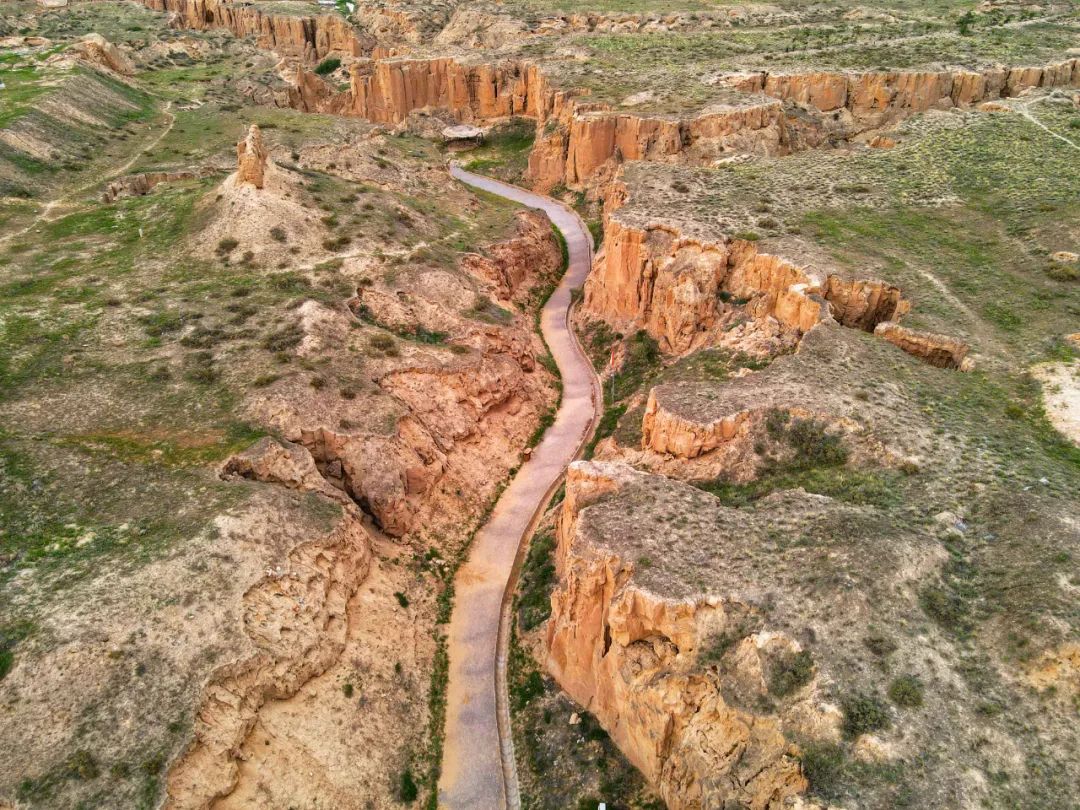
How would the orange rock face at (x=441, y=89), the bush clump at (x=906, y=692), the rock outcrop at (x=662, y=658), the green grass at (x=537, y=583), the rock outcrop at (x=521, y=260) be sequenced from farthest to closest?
1. the orange rock face at (x=441, y=89)
2. the rock outcrop at (x=521, y=260)
3. the green grass at (x=537, y=583)
4. the rock outcrop at (x=662, y=658)
5. the bush clump at (x=906, y=692)

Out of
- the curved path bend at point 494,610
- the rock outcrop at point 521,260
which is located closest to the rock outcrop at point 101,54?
the rock outcrop at point 521,260

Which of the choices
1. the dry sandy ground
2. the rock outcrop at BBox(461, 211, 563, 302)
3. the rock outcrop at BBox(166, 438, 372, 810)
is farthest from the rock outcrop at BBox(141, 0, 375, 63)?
the dry sandy ground

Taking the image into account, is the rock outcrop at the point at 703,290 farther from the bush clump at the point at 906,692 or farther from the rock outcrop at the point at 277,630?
the rock outcrop at the point at 277,630

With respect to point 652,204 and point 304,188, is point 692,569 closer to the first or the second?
point 652,204

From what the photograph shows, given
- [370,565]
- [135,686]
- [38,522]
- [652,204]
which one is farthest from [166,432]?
[652,204]

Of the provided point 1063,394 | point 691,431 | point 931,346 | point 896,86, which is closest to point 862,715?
point 691,431

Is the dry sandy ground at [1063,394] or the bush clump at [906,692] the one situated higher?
the dry sandy ground at [1063,394]
